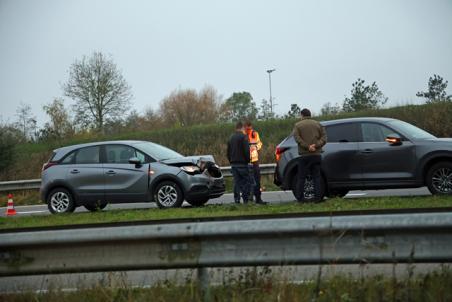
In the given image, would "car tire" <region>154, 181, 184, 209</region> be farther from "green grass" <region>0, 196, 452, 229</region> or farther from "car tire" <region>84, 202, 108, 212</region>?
"car tire" <region>84, 202, 108, 212</region>

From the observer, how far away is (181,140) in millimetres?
30766

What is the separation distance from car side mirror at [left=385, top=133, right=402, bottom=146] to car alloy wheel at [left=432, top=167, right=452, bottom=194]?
35.4 inches

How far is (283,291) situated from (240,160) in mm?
8765

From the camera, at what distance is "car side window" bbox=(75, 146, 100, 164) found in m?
13.9

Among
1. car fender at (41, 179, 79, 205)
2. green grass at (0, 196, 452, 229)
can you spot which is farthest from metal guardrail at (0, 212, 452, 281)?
car fender at (41, 179, 79, 205)

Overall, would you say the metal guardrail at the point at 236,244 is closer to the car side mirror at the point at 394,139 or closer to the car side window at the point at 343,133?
the car side mirror at the point at 394,139

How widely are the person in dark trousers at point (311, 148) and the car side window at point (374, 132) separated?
1.12 m

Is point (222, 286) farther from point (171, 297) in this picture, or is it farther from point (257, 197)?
point (257, 197)

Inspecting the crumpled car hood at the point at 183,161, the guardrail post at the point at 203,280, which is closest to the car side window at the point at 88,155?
the crumpled car hood at the point at 183,161

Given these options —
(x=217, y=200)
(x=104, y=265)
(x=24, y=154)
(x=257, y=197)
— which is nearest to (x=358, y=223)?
(x=104, y=265)

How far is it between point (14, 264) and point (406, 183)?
28.0ft

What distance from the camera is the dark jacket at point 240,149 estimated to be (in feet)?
43.9

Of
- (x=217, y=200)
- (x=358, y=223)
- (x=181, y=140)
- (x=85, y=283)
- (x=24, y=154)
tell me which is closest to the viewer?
(x=358, y=223)

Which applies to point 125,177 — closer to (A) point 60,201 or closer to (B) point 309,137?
(A) point 60,201
